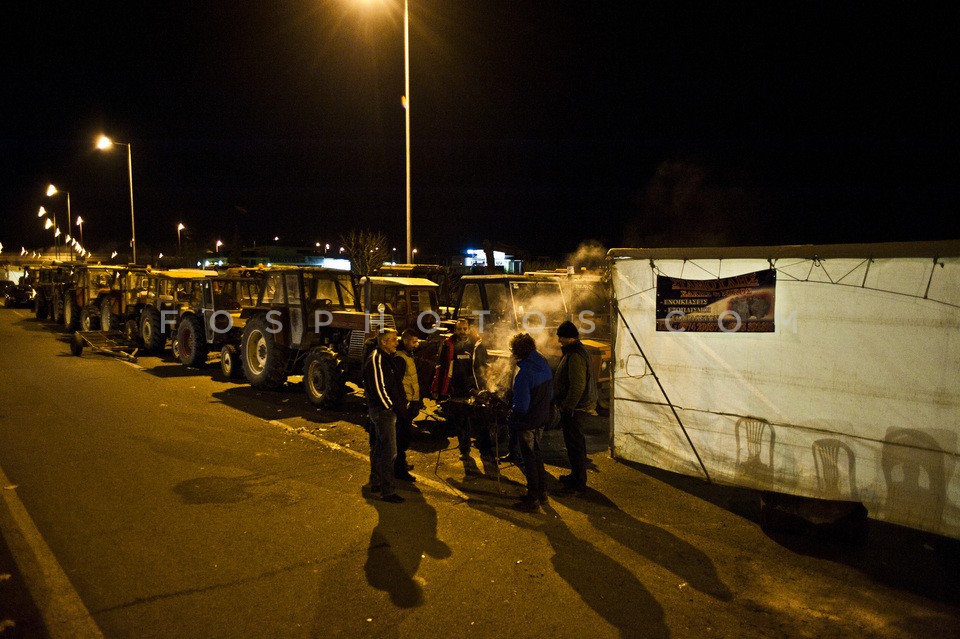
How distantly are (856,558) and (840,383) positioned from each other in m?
1.38

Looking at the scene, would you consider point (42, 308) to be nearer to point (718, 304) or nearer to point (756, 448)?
point (718, 304)

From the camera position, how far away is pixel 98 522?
5.39m

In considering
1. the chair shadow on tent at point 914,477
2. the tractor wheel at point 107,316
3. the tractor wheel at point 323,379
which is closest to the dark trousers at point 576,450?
the chair shadow on tent at point 914,477

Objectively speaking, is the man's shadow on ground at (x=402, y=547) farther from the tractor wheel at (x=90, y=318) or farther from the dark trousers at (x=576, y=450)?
the tractor wheel at (x=90, y=318)

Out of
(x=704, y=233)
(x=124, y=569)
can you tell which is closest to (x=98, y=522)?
(x=124, y=569)

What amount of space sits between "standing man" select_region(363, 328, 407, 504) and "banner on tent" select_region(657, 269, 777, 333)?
2.71m

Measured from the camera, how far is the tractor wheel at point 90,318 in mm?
20125

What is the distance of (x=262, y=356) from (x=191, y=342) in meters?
3.82

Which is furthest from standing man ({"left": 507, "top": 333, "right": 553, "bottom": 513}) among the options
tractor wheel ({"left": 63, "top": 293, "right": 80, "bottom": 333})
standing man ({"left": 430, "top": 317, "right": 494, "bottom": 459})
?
tractor wheel ({"left": 63, "top": 293, "right": 80, "bottom": 333})

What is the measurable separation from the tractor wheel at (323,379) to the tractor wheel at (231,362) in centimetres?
318

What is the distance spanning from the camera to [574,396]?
6191mm

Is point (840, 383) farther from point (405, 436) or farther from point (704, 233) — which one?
point (704, 233)

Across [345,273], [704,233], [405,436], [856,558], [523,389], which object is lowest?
[856,558]

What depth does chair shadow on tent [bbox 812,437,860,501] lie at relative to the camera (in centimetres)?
522
